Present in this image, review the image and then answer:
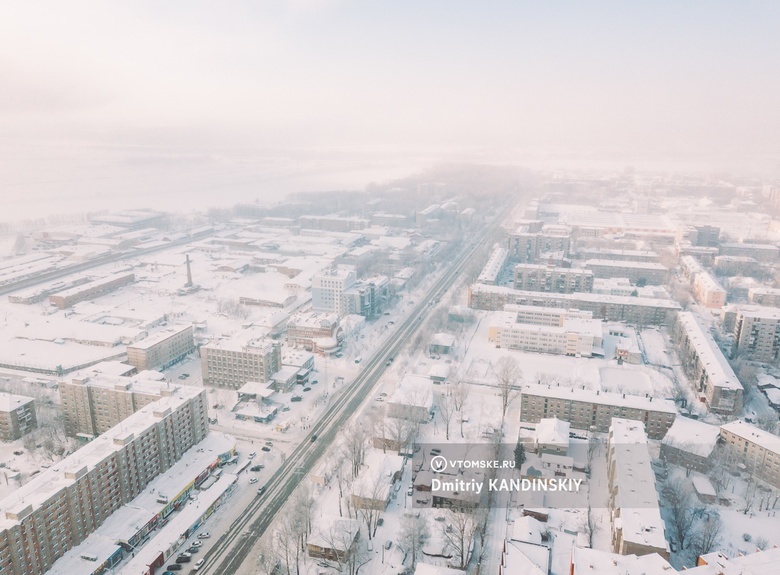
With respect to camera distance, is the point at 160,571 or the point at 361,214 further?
the point at 361,214

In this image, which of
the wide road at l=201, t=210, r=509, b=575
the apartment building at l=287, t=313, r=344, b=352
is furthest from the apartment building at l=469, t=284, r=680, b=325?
the apartment building at l=287, t=313, r=344, b=352

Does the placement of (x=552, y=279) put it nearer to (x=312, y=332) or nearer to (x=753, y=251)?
(x=312, y=332)

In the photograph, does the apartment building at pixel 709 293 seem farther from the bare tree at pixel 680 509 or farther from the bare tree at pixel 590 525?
the bare tree at pixel 590 525

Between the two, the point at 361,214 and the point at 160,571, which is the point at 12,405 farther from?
the point at 361,214

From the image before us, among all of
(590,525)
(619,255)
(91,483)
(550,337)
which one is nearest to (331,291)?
(550,337)

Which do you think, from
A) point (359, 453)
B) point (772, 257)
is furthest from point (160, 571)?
point (772, 257)

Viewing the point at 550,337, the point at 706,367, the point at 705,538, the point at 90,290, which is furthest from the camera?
the point at 90,290

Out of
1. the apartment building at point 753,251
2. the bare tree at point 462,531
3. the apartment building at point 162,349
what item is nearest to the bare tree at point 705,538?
the bare tree at point 462,531
